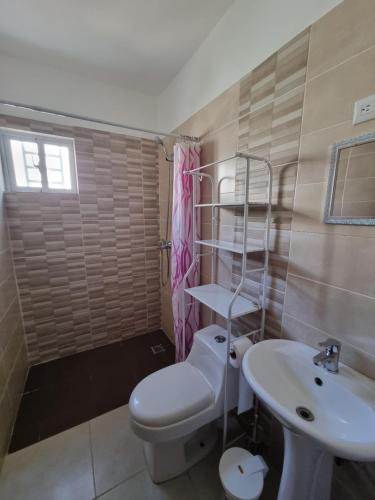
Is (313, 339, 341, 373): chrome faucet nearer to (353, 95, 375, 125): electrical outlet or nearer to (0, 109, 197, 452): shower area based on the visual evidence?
(353, 95, 375, 125): electrical outlet

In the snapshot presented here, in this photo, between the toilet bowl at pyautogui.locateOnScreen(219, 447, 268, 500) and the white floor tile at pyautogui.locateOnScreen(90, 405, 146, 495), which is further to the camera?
the white floor tile at pyautogui.locateOnScreen(90, 405, 146, 495)

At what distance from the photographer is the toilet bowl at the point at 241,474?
95 cm

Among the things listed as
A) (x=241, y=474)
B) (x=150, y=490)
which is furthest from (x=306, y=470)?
(x=150, y=490)

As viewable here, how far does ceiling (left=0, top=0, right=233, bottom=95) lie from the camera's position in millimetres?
1238

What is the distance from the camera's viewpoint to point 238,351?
111cm

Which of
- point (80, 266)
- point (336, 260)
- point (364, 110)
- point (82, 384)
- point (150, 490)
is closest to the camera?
point (364, 110)

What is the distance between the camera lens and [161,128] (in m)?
Answer: 2.17

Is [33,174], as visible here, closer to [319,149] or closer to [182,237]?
[182,237]

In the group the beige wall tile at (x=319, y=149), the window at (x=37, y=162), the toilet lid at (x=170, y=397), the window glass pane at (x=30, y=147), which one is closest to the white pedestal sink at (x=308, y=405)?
the toilet lid at (x=170, y=397)

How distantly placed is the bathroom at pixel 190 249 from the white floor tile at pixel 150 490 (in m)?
0.01

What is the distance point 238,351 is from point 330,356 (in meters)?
0.43

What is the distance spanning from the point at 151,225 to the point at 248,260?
1.36m

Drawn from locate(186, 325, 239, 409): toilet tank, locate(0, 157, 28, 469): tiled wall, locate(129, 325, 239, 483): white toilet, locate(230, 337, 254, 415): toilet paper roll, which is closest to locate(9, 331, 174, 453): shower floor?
locate(0, 157, 28, 469): tiled wall

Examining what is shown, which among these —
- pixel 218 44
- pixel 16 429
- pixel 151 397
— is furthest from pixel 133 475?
pixel 218 44
